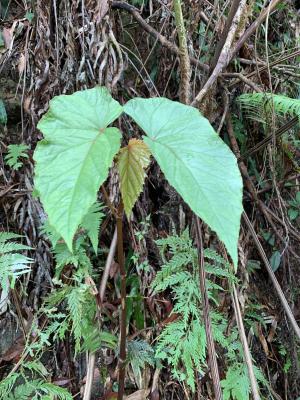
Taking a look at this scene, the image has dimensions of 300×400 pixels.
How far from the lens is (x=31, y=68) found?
171 centimetres

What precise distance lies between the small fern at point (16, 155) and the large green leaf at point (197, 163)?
95 centimetres

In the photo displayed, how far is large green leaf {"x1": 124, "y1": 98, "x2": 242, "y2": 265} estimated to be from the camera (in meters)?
0.56

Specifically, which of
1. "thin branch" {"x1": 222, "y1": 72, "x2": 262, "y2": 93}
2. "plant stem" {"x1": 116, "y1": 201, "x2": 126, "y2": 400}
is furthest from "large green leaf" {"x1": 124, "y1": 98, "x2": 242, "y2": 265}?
"thin branch" {"x1": 222, "y1": 72, "x2": 262, "y2": 93}

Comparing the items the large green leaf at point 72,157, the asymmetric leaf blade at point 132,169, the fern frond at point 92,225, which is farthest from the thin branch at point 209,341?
the large green leaf at point 72,157

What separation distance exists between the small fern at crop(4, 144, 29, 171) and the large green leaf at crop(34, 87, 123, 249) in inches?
35.3

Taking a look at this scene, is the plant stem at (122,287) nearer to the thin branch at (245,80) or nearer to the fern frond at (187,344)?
the fern frond at (187,344)

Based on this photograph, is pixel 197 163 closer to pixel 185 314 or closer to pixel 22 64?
pixel 185 314

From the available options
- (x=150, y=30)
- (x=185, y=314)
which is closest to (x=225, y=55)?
A: (x=150, y=30)

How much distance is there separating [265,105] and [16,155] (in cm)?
91

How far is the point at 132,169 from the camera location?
0.77m

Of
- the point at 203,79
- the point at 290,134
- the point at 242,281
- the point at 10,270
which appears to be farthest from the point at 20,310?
the point at 290,134

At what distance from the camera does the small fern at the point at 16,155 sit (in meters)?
1.59

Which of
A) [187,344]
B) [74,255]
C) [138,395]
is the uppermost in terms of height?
[74,255]

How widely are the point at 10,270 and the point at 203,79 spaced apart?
0.99 m
